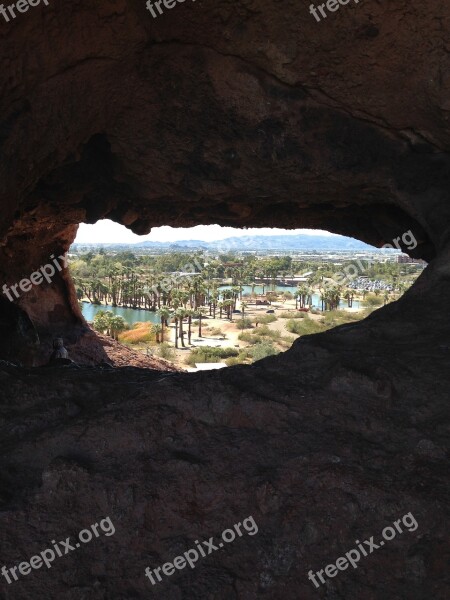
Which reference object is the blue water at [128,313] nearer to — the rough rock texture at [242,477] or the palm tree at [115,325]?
the palm tree at [115,325]

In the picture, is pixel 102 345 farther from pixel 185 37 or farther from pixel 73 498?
pixel 73 498

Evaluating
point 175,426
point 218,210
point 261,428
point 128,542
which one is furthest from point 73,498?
point 218,210

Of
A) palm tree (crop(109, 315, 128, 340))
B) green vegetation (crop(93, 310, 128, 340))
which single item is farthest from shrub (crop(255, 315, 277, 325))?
green vegetation (crop(93, 310, 128, 340))

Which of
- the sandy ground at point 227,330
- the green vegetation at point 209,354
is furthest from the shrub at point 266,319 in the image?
the green vegetation at point 209,354

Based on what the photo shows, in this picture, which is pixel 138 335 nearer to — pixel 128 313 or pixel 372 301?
pixel 128 313

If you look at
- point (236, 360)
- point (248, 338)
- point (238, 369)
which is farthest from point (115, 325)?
point (238, 369)

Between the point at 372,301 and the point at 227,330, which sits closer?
the point at 227,330

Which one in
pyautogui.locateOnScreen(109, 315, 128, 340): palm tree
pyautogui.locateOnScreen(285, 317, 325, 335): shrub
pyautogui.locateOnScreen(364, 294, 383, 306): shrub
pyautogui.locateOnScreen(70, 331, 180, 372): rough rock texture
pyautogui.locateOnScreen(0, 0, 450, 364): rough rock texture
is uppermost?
pyautogui.locateOnScreen(0, 0, 450, 364): rough rock texture

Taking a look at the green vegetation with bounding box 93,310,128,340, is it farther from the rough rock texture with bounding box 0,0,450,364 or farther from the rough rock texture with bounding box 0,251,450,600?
the rough rock texture with bounding box 0,251,450,600
